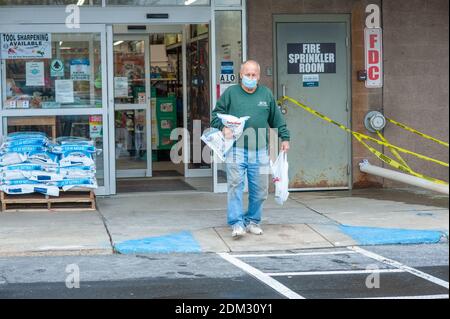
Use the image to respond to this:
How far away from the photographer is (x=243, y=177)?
9.00 m

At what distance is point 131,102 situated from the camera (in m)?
14.7

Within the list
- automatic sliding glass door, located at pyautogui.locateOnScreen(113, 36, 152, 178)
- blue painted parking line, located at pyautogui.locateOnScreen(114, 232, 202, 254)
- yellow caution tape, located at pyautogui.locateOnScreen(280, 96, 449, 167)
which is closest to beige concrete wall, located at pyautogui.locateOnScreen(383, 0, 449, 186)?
yellow caution tape, located at pyautogui.locateOnScreen(280, 96, 449, 167)

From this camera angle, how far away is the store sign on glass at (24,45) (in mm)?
11516

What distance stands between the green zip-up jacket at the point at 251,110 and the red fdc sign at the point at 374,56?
11.9 ft

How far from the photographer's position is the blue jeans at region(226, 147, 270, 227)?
29.3ft

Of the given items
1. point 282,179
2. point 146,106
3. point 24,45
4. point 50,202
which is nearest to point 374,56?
point 282,179

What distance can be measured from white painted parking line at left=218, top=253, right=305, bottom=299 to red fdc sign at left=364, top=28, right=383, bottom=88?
192 inches

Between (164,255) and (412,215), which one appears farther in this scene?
(412,215)
